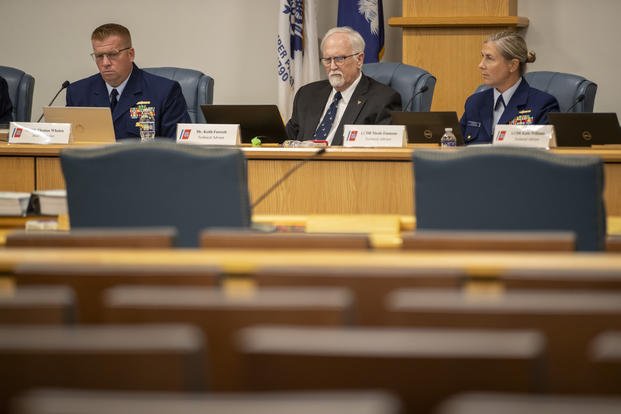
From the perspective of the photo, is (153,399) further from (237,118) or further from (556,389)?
(237,118)

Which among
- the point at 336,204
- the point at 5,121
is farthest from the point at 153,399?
the point at 5,121

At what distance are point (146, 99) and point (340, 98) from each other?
1087 millimetres

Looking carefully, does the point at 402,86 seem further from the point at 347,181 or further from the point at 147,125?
the point at 347,181

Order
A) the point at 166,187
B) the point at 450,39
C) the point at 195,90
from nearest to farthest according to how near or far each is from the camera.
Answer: the point at 166,187, the point at 195,90, the point at 450,39

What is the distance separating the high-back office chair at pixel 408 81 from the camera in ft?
18.4

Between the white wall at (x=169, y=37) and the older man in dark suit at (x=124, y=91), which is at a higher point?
the white wall at (x=169, y=37)

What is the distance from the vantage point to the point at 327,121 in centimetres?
572

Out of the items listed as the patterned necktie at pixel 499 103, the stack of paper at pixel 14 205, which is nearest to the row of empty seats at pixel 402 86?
the patterned necktie at pixel 499 103

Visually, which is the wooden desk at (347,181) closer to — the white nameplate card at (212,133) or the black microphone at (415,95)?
the white nameplate card at (212,133)

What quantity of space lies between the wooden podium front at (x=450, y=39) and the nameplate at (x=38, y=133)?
8.73 ft

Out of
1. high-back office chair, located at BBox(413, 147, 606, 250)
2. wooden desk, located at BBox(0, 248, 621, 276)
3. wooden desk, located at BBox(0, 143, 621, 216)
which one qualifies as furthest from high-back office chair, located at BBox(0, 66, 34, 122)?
wooden desk, located at BBox(0, 248, 621, 276)

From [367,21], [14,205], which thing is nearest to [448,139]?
[14,205]

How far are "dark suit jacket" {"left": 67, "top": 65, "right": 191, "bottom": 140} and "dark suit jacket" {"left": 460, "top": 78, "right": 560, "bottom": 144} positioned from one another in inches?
61.8

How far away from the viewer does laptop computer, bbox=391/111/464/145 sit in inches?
188
